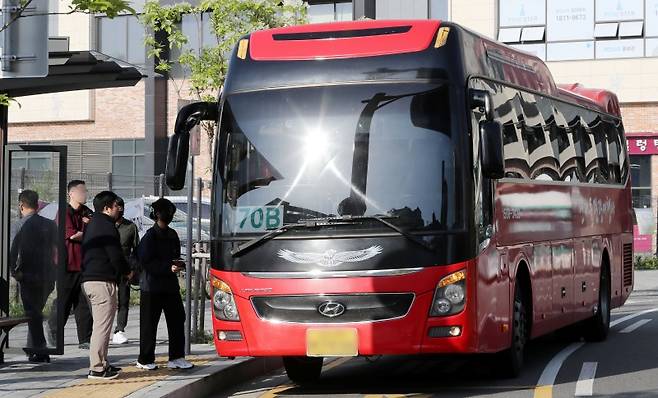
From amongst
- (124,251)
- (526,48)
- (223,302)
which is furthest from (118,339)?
(526,48)

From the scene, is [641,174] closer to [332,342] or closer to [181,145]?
[181,145]

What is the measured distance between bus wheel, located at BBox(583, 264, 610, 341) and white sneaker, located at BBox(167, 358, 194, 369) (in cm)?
632

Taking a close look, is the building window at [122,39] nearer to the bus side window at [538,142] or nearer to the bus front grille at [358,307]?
the bus side window at [538,142]

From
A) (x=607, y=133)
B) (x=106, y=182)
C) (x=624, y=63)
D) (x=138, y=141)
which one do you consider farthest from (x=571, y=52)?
(x=607, y=133)

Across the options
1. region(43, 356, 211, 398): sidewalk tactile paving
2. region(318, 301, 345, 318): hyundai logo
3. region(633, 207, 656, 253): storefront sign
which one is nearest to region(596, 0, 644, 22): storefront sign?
region(633, 207, 656, 253): storefront sign

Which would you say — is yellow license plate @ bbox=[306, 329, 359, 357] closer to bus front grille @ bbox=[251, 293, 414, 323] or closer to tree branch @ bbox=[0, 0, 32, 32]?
bus front grille @ bbox=[251, 293, 414, 323]

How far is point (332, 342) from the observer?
11.9m

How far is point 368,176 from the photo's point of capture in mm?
12031

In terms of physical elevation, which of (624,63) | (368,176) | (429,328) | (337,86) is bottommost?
(429,328)

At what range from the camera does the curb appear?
12.0 metres

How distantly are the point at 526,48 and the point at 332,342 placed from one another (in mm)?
34604

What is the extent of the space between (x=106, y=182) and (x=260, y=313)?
14123 millimetres

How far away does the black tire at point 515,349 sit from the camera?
1352cm

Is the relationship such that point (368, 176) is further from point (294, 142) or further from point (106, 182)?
point (106, 182)
